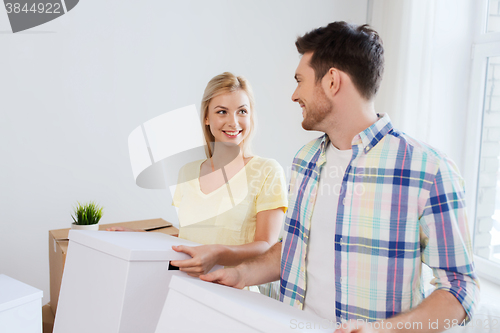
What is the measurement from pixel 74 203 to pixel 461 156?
2078 millimetres

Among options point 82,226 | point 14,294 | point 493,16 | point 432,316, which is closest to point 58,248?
point 82,226

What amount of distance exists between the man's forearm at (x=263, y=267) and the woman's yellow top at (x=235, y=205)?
0.63 ft

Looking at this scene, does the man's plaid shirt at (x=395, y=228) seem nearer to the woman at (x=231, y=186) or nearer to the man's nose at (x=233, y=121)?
the woman at (x=231, y=186)

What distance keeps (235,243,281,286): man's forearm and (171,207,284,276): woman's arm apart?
0.04m

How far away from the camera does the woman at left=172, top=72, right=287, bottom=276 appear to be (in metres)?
1.34

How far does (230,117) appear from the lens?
149 centimetres

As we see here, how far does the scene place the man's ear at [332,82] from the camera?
40.3 inches

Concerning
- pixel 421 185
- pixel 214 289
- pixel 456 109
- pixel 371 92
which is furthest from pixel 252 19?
pixel 214 289

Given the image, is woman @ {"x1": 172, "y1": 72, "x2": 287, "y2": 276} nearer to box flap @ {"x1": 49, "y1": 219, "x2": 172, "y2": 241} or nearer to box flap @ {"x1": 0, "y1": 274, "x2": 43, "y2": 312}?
box flap @ {"x1": 49, "y1": 219, "x2": 172, "y2": 241}

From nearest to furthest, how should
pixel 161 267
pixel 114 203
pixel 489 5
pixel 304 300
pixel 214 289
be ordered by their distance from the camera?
pixel 214 289 → pixel 161 267 → pixel 304 300 → pixel 489 5 → pixel 114 203

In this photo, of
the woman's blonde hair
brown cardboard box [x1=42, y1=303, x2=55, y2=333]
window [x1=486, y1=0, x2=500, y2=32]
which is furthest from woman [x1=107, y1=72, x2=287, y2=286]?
window [x1=486, y1=0, x2=500, y2=32]

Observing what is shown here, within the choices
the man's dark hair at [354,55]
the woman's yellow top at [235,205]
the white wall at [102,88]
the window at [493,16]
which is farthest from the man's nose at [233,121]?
the window at [493,16]

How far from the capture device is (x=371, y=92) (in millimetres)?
1037

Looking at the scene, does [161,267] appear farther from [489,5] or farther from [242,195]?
[489,5]
